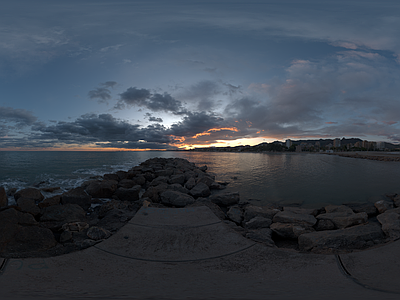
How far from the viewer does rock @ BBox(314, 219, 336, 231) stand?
6.18 meters

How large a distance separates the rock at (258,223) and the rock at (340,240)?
1.38m

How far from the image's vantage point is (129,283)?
311cm

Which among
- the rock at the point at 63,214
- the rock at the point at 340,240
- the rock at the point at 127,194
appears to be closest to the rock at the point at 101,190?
the rock at the point at 127,194

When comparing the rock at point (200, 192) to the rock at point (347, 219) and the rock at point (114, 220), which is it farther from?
the rock at point (347, 219)

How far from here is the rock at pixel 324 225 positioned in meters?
6.18

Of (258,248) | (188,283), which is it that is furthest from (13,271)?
(258,248)

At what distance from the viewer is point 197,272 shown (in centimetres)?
347

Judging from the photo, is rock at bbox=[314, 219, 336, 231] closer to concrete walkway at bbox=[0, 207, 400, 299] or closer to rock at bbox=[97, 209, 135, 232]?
concrete walkway at bbox=[0, 207, 400, 299]

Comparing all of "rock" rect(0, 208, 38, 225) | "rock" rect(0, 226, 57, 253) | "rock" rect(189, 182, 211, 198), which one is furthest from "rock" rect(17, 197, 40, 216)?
"rock" rect(189, 182, 211, 198)

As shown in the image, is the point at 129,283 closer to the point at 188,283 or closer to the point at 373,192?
the point at 188,283

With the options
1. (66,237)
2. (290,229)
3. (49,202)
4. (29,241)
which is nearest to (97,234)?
(66,237)

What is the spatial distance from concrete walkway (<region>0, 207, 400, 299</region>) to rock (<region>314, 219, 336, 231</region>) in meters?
2.23

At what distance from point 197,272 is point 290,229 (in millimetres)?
3705

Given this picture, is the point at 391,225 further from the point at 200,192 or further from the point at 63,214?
the point at 63,214
